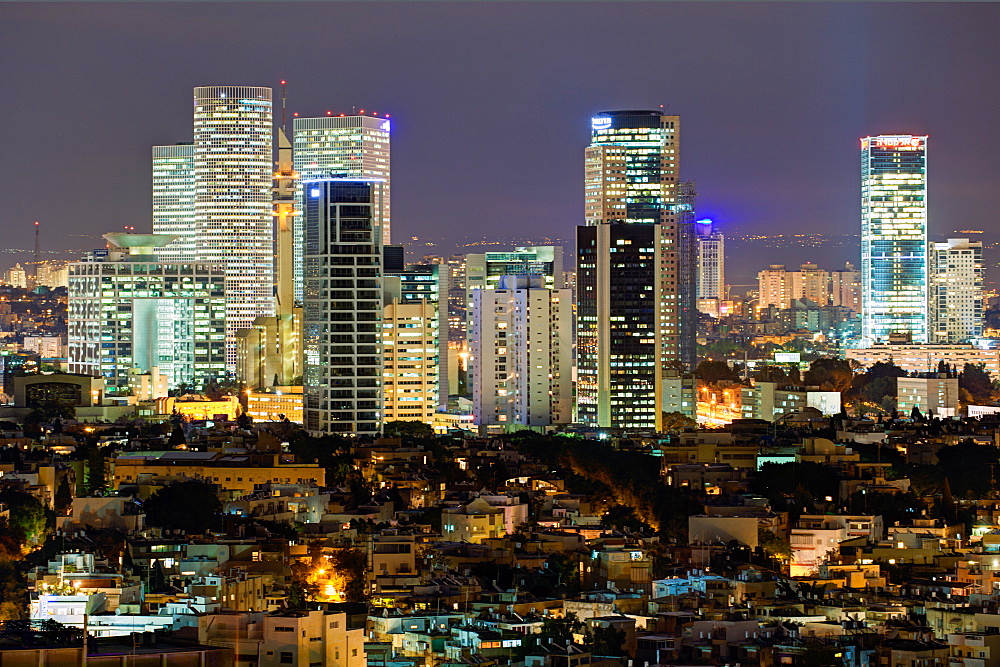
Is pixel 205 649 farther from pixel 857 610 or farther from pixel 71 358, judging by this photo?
pixel 71 358

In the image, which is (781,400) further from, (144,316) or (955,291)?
(955,291)

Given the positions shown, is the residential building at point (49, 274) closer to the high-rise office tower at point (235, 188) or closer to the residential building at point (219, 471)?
the high-rise office tower at point (235, 188)

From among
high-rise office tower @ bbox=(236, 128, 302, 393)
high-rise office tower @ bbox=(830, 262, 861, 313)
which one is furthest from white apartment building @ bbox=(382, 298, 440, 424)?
high-rise office tower @ bbox=(830, 262, 861, 313)

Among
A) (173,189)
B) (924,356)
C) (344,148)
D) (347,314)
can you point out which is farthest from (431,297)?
(173,189)

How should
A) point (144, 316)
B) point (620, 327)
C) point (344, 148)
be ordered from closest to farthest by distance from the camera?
point (620, 327) < point (144, 316) < point (344, 148)

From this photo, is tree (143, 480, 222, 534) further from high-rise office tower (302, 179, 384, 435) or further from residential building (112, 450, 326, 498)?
high-rise office tower (302, 179, 384, 435)

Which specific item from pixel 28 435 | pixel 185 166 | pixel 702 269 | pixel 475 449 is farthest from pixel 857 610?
pixel 702 269
